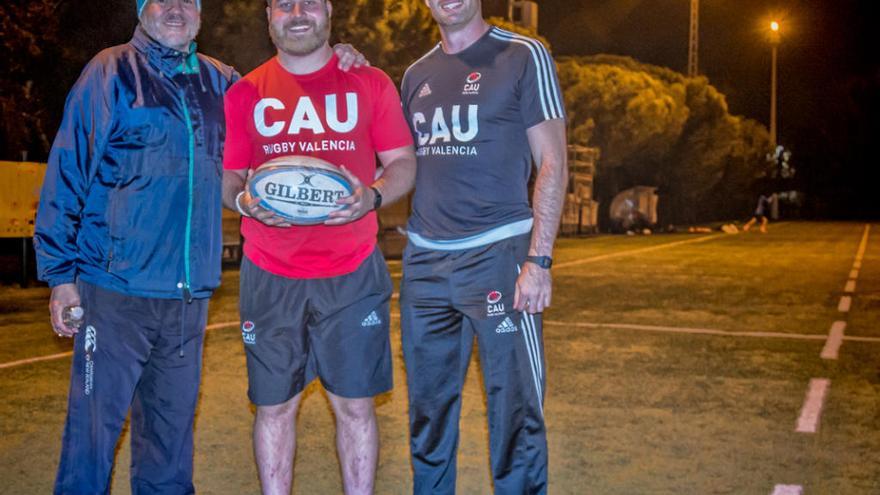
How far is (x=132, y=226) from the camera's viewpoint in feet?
12.9

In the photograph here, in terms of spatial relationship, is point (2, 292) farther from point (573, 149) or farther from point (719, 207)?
point (719, 207)

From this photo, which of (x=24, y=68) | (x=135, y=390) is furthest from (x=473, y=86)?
(x=24, y=68)

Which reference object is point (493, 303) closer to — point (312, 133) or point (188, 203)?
point (312, 133)

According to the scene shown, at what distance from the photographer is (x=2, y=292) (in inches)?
552

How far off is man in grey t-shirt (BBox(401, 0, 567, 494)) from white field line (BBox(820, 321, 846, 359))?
19.8ft

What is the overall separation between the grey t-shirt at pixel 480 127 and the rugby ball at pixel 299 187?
51cm

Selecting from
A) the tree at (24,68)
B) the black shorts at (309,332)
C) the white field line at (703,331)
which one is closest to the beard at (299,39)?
the black shorts at (309,332)

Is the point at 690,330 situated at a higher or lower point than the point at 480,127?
lower

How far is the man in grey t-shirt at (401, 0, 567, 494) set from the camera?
161 inches

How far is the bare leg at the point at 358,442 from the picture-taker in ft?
13.5

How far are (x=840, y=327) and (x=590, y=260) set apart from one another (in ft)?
32.4

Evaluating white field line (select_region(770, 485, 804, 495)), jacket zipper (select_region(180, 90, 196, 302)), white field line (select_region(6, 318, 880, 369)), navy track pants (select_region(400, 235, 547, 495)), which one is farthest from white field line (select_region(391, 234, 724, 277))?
jacket zipper (select_region(180, 90, 196, 302))

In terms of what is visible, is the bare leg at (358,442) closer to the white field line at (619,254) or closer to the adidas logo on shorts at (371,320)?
the adidas logo on shorts at (371,320)

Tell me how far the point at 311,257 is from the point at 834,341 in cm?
771
